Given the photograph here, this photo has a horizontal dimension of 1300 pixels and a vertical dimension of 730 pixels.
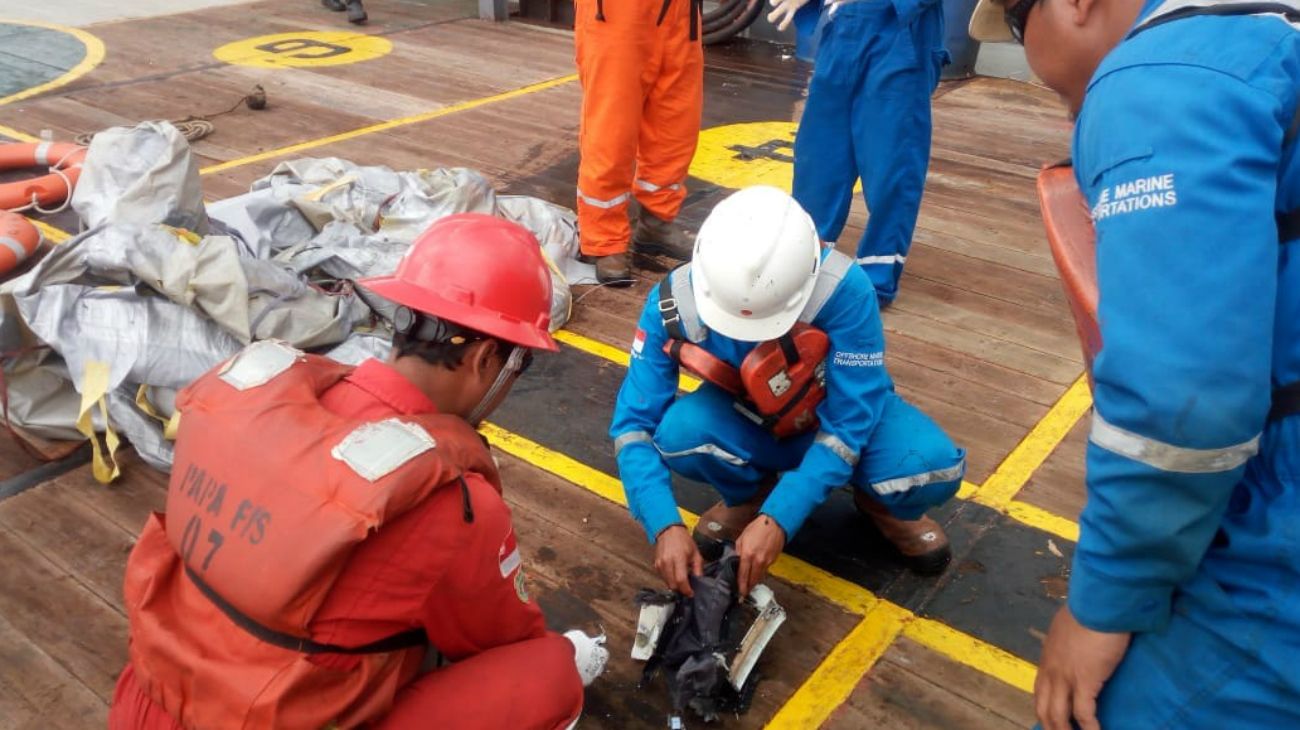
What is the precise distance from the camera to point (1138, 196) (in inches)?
51.4

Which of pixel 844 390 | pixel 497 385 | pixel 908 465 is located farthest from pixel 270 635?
pixel 908 465

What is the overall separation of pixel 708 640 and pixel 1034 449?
1.88 m

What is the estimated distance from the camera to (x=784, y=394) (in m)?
2.99

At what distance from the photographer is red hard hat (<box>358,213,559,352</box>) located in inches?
86.0

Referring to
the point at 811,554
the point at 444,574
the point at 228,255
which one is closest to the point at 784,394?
the point at 811,554

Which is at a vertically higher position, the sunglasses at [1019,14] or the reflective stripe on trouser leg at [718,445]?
the sunglasses at [1019,14]

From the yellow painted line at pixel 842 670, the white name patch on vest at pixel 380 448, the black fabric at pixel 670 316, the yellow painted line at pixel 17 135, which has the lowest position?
the yellow painted line at pixel 17 135

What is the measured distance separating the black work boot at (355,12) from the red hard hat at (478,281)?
9.07 meters

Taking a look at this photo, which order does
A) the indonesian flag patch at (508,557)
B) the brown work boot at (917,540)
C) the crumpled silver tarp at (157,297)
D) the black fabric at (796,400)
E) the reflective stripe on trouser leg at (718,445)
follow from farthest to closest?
1. the crumpled silver tarp at (157,297)
2. the brown work boot at (917,540)
3. the reflective stripe on trouser leg at (718,445)
4. the black fabric at (796,400)
5. the indonesian flag patch at (508,557)

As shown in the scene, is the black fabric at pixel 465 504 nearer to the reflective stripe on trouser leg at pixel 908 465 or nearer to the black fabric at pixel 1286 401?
the black fabric at pixel 1286 401

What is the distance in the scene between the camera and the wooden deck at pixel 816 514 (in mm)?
2893

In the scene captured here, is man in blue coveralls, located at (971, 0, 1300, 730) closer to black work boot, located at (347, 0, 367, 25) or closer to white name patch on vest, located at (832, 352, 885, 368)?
white name patch on vest, located at (832, 352, 885, 368)

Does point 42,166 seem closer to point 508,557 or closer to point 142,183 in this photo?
point 142,183

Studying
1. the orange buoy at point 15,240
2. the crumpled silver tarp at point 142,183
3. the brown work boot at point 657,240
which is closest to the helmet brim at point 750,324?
the brown work boot at point 657,240
